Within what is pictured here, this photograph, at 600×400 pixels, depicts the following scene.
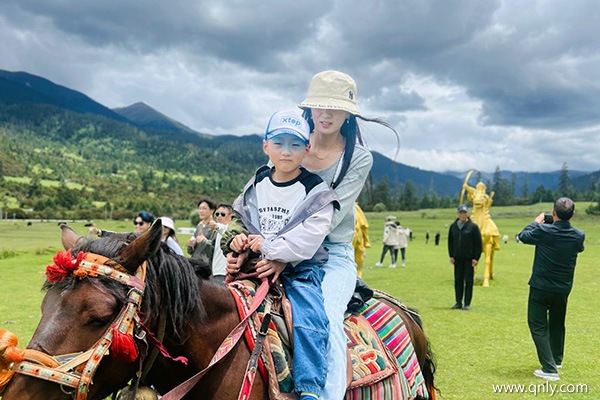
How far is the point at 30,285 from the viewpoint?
13984 millimetres

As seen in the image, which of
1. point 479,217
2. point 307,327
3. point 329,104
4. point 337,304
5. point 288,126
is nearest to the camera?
point 307,327

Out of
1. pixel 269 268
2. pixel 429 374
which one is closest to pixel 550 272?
pixel 429 374

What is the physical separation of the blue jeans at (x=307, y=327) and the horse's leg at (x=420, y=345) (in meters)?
1.47

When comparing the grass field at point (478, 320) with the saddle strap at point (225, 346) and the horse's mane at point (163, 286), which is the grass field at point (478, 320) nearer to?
the saddle strap at point (225, 346)

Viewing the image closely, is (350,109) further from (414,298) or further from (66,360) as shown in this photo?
(414,298)

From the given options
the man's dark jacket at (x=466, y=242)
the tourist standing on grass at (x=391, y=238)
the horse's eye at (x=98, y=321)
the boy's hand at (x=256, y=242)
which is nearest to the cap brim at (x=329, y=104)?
the boy's hand at (x=256, y=242)

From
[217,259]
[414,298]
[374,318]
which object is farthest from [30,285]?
[374,318]

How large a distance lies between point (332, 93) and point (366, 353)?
1.73 m

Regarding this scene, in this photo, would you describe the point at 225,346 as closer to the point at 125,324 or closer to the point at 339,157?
the point at 125,324

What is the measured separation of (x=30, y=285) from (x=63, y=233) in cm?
1394

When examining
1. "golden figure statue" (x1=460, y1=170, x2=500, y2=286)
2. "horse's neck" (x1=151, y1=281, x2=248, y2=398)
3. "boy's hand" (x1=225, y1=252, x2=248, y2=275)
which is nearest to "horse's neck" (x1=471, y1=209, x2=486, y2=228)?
"golden figure statue" (x1=460, y1=170, x2=500, y2=286)

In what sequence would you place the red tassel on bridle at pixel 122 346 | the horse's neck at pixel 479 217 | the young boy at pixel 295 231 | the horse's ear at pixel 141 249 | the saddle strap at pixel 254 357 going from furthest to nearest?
1. the horse's neck at pixel 479 217
2. the young boy at pixel 295 231
3. the saddle strap at pixel 254 357
4. the horse's ear at pixel 141 249
5. the red tassel on bridle at pixel 122 346

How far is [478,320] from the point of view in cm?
1093

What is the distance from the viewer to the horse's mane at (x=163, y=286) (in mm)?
1905
